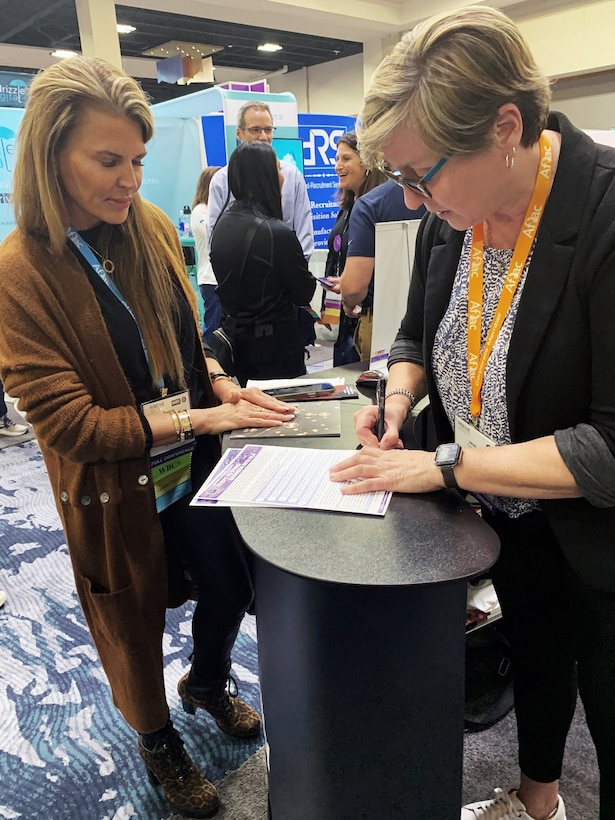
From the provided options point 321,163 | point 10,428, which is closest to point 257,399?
point 10,428

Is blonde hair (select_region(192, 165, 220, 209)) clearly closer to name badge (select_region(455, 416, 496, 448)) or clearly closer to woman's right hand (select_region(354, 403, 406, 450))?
woman's right hand (select_region(354, 403, 406, 450))

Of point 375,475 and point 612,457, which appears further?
point 375,475

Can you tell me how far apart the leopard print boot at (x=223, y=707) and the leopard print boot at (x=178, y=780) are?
0.47ft

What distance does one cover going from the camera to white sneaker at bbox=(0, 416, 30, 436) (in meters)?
3.88

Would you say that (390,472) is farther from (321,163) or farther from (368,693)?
(321,163)

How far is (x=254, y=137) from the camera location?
3.59 metres

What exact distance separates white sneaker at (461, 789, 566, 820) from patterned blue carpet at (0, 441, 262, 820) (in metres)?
0.57

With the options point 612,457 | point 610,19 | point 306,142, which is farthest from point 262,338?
point 610,19

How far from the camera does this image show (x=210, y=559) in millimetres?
1314

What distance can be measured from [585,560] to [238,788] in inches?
41.7

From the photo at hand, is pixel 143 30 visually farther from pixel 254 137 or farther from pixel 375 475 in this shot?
pixel 375 475

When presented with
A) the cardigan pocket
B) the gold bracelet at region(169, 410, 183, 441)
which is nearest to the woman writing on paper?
the gold bracelet at region(169, 410, 183, 441)

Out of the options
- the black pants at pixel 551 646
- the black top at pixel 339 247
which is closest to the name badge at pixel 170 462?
the black pants at pixel 551 646

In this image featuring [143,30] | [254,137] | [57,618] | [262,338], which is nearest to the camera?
[57,618]
